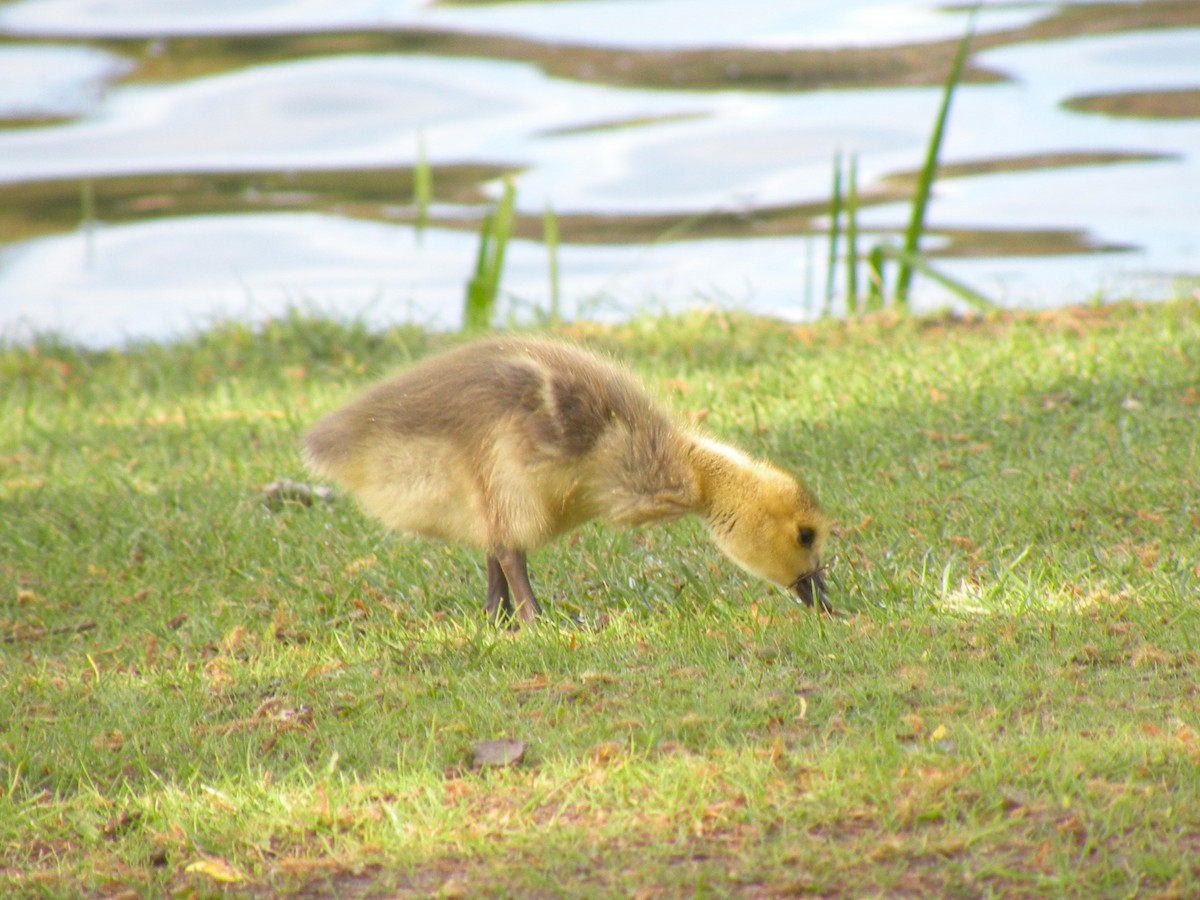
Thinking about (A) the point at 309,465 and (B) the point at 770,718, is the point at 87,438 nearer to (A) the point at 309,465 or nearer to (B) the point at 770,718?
(A) the point at 309,465

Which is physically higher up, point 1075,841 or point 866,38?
point 866,38

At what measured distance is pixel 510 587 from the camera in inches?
188

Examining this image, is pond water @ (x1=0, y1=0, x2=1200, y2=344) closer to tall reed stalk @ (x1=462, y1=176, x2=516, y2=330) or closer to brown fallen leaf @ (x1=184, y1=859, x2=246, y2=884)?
tall reed stalk @ (x1=462, y1=176, x2=516, y2=330)

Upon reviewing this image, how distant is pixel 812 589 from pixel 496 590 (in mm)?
987

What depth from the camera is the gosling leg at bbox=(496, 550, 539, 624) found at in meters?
4.57

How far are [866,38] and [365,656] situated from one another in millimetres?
12286

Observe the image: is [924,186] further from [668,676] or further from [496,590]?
[668,676]

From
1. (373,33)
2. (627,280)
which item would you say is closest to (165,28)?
(373,33)

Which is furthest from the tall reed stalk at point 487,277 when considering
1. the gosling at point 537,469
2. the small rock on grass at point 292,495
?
the gosling at point 537,469

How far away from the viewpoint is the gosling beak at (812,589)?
456 centimetres

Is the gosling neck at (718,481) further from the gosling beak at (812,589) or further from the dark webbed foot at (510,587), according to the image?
the dark webbed foot at (510,587)

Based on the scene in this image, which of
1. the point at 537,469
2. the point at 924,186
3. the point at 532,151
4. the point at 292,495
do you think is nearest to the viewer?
the point at 537,469

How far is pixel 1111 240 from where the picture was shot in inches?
479

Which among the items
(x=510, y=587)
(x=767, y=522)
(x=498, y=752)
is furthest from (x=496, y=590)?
(x=498, y=752)
